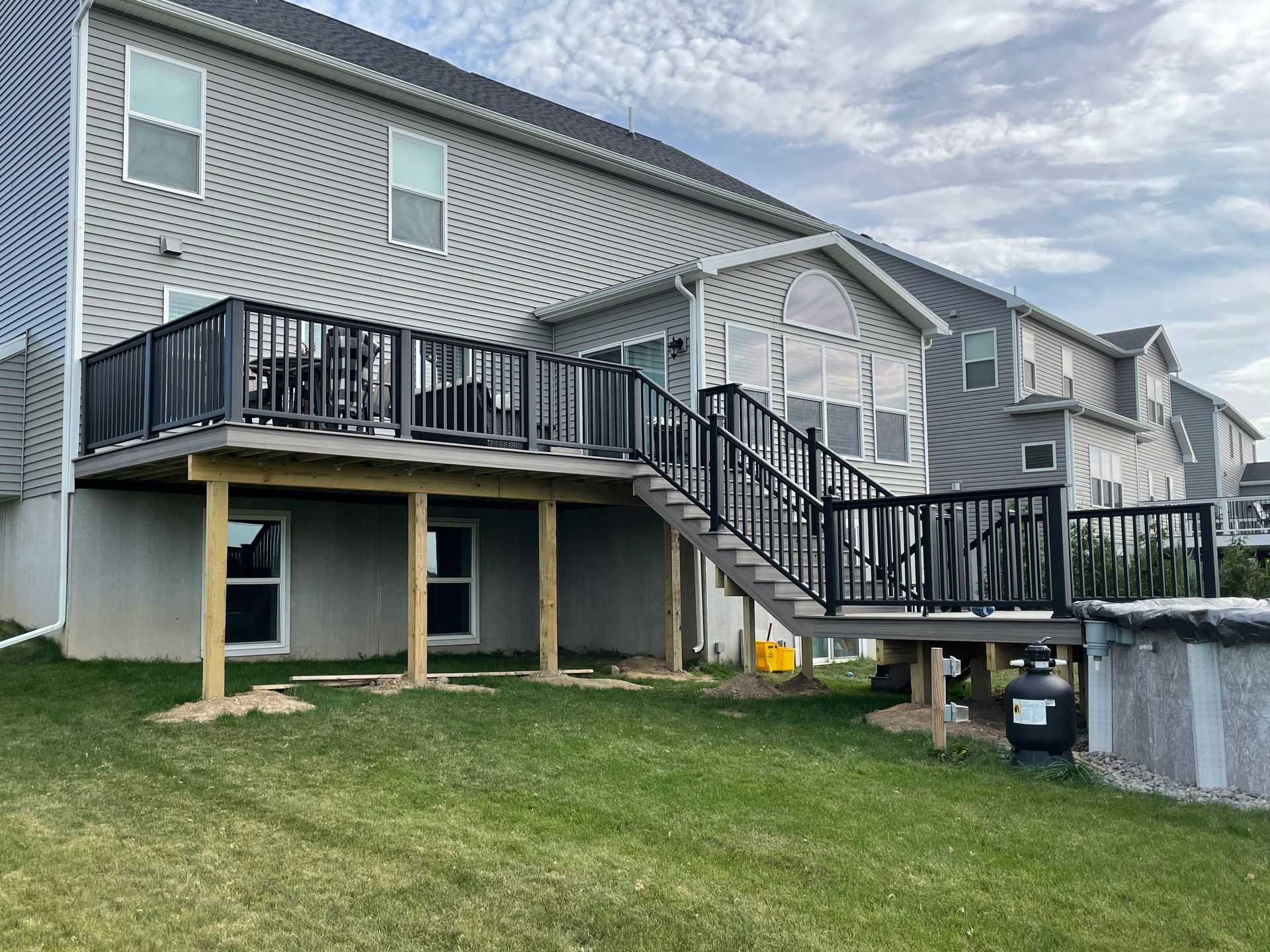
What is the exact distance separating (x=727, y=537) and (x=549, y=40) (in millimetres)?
10725

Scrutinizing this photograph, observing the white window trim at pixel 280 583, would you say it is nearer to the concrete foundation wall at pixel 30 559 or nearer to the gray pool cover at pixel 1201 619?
the concrete foundation wall at pixel 30 559

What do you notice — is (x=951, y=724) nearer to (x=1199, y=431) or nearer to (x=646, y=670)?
(x=646, y=670)

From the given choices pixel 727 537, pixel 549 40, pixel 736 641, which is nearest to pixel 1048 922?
pixel 727 537

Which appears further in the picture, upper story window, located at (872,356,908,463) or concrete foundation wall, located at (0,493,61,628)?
upper story window, located at (872,356,908,463)

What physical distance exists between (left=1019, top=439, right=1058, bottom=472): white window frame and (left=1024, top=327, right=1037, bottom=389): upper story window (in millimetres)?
1315

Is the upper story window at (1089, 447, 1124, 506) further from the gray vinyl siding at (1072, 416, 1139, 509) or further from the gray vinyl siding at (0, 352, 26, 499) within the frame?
the gray vinyl siding at (0, 352, 26, 499)

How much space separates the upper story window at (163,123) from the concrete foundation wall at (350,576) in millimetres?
3344

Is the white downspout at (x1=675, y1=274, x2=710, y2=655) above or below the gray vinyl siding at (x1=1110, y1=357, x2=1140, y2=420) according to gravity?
below

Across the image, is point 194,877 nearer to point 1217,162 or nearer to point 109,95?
point 109,95

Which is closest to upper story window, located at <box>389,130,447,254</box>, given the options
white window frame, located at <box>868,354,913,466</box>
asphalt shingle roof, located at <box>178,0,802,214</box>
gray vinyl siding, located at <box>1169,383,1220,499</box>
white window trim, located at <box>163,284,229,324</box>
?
asphalt shingle roof, located at <box>178,0,802,214</box>

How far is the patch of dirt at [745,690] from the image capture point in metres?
9.75

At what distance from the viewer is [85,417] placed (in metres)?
10.4

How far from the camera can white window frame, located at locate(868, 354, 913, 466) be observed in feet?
48.5

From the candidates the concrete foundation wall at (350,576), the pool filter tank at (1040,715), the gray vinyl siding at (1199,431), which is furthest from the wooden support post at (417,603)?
the gray vinyl siding at (1199,431)
